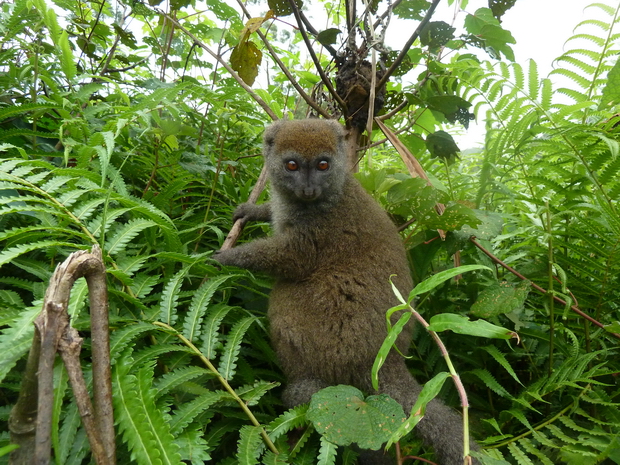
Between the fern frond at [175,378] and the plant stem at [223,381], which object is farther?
the plant stem at [223,381]

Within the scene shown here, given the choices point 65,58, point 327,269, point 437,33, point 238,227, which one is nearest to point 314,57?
point 437,33

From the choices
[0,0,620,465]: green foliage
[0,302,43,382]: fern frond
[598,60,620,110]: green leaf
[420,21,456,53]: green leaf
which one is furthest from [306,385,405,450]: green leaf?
[420,21,456,53]: green leaf

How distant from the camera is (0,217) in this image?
2465 millimetres

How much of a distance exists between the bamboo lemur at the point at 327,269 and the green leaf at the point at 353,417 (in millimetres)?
463

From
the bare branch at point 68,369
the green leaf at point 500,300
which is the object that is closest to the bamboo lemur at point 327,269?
the green leaf at point 500,300

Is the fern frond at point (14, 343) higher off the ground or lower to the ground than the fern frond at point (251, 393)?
higher

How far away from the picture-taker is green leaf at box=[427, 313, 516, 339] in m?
1.51

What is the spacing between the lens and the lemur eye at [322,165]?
3.79 meters

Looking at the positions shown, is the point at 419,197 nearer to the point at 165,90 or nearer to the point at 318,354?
the point at 318,354

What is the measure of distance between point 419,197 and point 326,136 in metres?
1.13

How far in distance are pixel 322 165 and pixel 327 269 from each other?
998 millimetres

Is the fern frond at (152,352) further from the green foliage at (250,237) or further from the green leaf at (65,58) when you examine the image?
the green leaf at (65,58)

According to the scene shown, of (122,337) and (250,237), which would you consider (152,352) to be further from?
(250,237)

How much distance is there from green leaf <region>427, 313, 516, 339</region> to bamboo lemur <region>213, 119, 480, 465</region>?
3.80 feet
